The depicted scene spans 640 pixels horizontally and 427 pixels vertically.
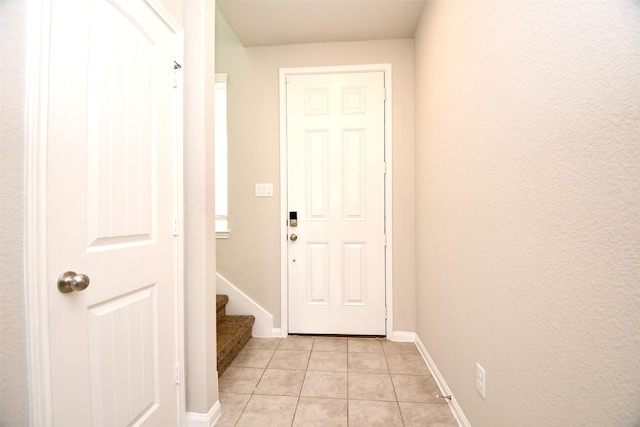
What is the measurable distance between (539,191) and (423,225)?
1401 millimetres

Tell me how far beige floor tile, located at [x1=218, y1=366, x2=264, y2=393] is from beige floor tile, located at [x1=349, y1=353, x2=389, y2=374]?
0.68m

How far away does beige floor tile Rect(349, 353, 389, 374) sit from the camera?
2039 mm

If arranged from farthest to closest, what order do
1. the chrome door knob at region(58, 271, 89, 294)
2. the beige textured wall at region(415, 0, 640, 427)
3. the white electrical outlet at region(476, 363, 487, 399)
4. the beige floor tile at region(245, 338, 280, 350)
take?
the beige floor tile at region(245, 338, 280, 350), the white electrical outlet at region(476, 363, 487, 399), the chrome door knob at region(58, 271, 89, 294), the beige textured wall at region(415, 0, 640, 427)

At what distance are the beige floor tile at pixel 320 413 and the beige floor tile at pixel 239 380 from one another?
1.25 ft

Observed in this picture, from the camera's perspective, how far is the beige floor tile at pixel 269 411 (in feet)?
4.99

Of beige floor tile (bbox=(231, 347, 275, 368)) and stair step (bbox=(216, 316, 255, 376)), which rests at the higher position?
stair step (bbox=(216, 316, 255, 376))

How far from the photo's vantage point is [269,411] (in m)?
1.61

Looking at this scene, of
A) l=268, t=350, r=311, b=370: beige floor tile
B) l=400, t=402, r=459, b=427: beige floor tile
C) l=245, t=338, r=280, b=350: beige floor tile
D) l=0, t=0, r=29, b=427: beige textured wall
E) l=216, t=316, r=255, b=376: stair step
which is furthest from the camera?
l=245, t=338, r=280, b=350: beige floor tile

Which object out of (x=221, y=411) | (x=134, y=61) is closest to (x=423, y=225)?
(x=221, y=411)

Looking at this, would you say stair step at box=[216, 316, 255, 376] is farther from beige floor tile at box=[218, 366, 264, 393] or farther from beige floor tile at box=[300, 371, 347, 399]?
beige floor tile at box=[300, 371, 347, 399]

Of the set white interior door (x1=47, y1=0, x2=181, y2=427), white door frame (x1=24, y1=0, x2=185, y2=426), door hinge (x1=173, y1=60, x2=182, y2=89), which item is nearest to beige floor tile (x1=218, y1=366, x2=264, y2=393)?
white interior door (x1=47, y1=0, x2=181, y2=427)

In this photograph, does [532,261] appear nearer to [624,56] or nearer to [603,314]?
[603,314]

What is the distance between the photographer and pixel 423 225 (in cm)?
225

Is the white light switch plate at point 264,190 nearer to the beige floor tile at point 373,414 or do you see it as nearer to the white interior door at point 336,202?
the white interior door at point 336,202
